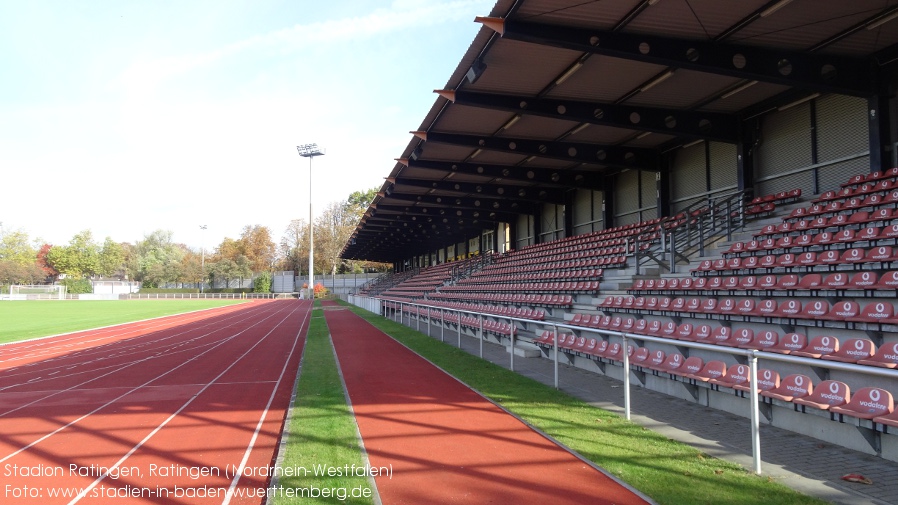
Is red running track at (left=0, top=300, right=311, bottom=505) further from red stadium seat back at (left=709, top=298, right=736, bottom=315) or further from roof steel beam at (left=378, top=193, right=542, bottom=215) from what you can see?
roof steel beam at (left=378, top=193, right=542, bottom=215)

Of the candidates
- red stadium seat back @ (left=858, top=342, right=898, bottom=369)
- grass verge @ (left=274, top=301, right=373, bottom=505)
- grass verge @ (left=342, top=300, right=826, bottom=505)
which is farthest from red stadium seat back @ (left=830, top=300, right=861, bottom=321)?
grass verge @ (left=274, top=301, right=373, bottom=505)

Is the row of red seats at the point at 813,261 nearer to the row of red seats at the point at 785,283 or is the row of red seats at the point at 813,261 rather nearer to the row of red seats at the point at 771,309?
the row of red seats at the point at 785,283

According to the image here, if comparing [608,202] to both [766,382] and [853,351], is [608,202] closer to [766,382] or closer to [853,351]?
[853,351]

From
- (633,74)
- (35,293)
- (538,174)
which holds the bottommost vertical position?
(35,293)

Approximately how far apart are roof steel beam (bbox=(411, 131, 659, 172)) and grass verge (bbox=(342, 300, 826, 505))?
936cm

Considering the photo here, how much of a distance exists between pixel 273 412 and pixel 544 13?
7619 mm

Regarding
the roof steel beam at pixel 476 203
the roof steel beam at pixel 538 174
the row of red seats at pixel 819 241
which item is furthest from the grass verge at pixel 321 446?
the roof steel beam at pixel 476 203

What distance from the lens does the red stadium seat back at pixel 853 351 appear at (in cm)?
592

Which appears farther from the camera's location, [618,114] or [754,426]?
[618,114]

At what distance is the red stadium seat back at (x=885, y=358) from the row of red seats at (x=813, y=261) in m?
2.20

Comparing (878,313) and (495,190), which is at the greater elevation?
(495,190)

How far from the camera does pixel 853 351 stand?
239 inches

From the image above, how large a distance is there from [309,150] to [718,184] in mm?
58424

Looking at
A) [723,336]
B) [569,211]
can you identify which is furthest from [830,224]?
[569,211]
